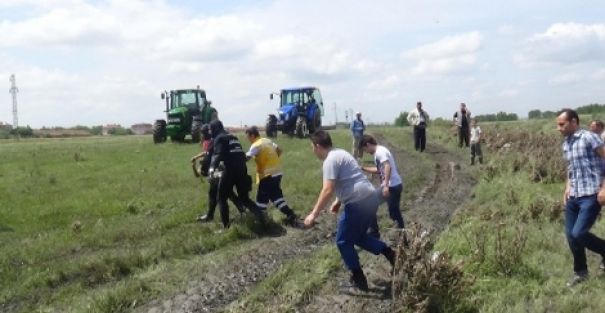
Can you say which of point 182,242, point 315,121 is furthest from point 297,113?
point 182,242

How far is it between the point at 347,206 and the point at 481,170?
11.5 m

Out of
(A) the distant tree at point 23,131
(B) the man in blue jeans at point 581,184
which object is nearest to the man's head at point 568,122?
(B) the man in blue jeans at point 581,184

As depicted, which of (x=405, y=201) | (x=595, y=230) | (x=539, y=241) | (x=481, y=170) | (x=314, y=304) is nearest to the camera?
(x=314, y=304)

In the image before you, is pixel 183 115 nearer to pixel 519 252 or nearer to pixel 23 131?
pixel 519 252

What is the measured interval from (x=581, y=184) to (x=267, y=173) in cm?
556

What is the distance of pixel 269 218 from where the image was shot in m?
10.9

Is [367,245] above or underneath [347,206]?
underneath

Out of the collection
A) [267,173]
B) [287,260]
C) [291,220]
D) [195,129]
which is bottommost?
[287,260]

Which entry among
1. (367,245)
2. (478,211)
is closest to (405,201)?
(478,211)

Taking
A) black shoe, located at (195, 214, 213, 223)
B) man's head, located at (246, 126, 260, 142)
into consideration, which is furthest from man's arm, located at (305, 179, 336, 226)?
black shoe, located at (195, 214, 213, 223)

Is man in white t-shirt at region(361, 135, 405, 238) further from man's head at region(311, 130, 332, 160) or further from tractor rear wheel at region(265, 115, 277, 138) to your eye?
tractor rear wheel at region(265, 115, 277, 138)

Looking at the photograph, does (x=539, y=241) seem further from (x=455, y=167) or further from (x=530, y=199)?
(x=455, y=167)

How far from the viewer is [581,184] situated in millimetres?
6594

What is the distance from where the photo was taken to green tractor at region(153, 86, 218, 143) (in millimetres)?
29766
